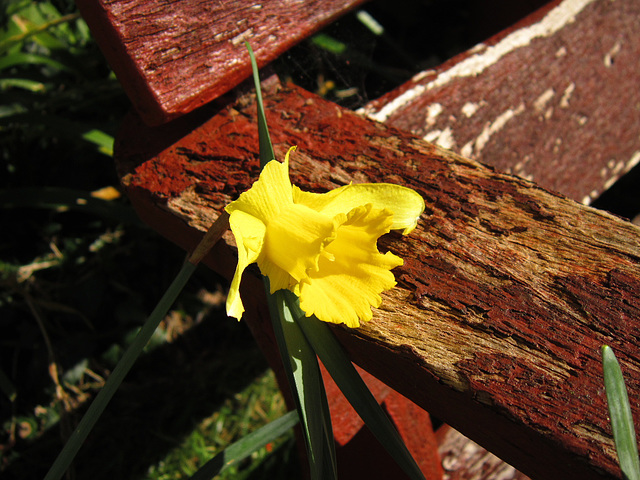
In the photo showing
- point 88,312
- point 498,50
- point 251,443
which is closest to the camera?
point 251,443

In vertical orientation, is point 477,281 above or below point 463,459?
above

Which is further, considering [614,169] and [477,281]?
[614,169]

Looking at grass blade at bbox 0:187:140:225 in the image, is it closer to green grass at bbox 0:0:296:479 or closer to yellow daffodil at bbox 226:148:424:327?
green grass at bbox 0:0:296:479

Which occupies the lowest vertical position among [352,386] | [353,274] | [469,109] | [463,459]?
[463,459]

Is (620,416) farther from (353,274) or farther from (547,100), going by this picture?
(547,100)

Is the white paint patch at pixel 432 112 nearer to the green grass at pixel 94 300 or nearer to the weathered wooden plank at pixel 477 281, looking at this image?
the weathered wooden plank at pixel 477 281

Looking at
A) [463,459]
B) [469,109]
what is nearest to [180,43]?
[469,109]
